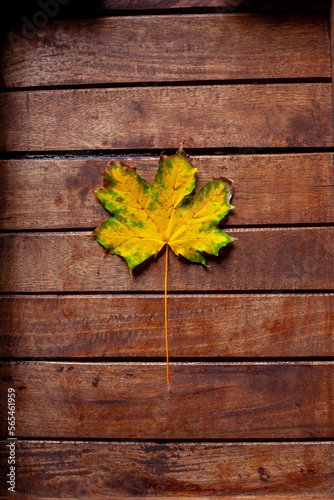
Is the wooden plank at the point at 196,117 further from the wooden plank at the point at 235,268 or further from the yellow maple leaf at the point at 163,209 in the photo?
the wooden plank at the point at 235,268

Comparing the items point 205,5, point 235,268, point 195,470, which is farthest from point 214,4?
point 195,470

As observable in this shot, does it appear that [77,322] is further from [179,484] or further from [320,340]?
[320,340]

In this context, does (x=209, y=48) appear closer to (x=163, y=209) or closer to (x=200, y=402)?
(x=163, y=209)

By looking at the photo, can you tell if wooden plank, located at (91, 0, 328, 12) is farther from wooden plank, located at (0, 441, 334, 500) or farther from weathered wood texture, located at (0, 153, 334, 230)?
wooden plank, located at (0, 441, 334, 500)

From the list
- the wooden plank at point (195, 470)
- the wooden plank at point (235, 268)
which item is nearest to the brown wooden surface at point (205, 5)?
the wooden plank at point (235, 268)

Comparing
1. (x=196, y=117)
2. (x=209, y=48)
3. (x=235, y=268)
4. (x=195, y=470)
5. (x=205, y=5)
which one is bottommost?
(x=195, y=470)

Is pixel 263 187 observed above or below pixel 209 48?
below
